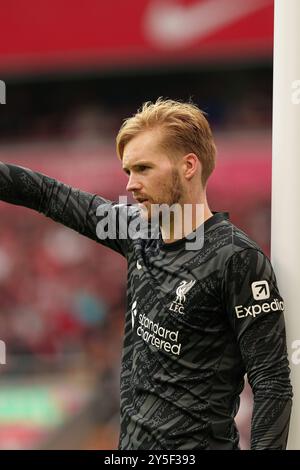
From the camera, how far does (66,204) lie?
→ 8.87 feet

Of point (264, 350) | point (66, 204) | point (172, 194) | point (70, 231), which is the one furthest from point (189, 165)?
point (70, 231)

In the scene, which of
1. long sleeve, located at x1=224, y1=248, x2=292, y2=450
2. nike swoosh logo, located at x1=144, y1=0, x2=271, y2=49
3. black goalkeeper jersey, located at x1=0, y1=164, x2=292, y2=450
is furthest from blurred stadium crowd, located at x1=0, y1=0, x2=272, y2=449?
long sleeve, located at x1=224, y1=248, x2=292, y2=450

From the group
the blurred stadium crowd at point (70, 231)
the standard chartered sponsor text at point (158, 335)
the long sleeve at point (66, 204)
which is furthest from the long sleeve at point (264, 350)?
the blurred stadium crowd at point (70, 231)

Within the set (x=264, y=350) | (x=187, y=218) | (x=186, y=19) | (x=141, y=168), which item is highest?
(x=186, y=19)

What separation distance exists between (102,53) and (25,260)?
8.73ft

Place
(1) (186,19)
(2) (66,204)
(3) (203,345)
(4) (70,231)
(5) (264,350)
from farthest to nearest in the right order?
(4) (70,231)
(1) (186,19)
(2) (66,204)
(3) (203,345)
(5) (264,350)

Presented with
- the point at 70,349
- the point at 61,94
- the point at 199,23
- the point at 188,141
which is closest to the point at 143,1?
the point at 199,23

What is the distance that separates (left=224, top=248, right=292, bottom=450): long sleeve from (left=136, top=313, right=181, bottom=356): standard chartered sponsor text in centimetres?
21

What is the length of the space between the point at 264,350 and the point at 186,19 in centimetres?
833

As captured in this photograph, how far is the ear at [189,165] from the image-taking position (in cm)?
246

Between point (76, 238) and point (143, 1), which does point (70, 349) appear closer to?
point (76, 238)

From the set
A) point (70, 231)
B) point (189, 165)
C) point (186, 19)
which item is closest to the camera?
point (189, 165)

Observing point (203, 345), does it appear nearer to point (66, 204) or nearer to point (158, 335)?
point (158, 335)

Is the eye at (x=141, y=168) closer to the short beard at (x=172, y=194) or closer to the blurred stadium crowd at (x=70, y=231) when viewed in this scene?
the short beard at (x=172, y=194)
